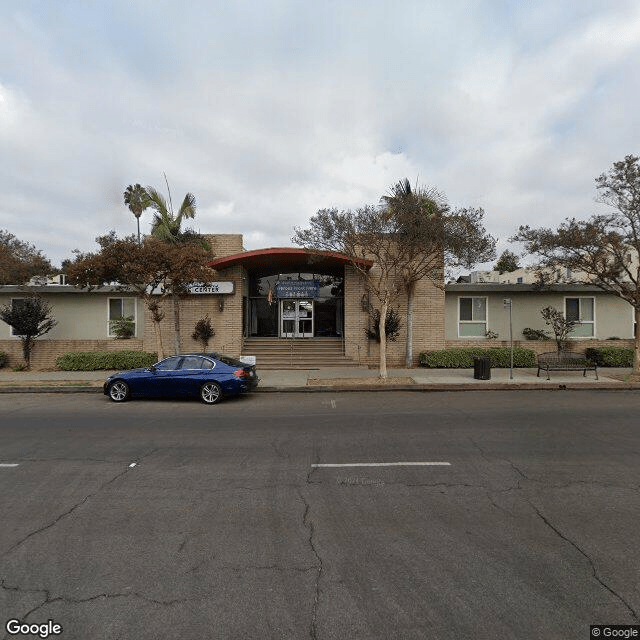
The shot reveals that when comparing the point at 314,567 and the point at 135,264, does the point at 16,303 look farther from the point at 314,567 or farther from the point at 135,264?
the point at 314,567

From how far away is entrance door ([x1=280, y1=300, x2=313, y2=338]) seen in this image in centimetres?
2355

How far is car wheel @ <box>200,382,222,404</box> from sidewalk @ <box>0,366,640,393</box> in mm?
2374

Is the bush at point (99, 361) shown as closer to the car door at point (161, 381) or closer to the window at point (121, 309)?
the window at point (121, 309)

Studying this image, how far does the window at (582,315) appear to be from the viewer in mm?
20734

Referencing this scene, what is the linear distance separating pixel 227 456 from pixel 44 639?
4073 millimetres

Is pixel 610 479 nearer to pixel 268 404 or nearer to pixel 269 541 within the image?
pixel 269 541

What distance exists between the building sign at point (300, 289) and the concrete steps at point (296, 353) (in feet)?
9.60

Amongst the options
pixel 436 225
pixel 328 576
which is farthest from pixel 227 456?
pixel 436 225

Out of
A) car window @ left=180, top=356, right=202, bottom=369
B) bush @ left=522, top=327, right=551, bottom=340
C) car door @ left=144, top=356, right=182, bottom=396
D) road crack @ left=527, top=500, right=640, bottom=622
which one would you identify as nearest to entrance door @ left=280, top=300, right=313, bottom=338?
bush @ left=522, top=327, right=551, bottom=340

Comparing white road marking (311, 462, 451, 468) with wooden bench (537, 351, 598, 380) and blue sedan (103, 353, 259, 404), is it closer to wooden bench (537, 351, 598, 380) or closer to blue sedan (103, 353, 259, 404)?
blue sedan (103, 353, 259, 404)

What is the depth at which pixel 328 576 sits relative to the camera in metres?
3.49

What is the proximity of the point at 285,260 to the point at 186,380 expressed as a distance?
400 inches

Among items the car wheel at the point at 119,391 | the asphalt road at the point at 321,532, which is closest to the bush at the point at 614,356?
the asphalt road at the point at 321,532

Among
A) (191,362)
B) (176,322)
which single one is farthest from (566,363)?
(176,322)
